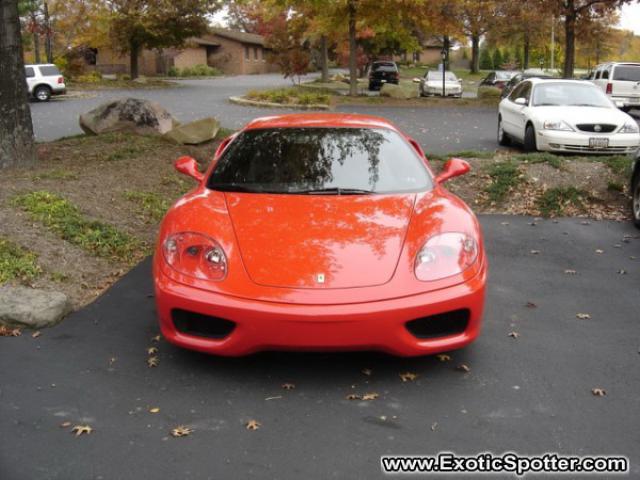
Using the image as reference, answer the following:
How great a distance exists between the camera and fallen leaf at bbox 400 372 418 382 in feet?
13.1

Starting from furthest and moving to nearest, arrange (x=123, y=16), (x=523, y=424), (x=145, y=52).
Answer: (x=145, y=52)
(x=123, y=16)
(x=523, y=424)

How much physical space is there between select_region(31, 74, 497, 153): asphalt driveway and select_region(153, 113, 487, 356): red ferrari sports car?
9.33 metres

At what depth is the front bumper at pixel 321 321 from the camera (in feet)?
12.0

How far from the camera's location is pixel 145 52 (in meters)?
60.3

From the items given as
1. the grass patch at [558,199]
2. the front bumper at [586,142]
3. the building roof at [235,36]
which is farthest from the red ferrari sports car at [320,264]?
the building roof at [235,36]

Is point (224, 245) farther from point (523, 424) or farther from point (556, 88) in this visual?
point (556, 88)

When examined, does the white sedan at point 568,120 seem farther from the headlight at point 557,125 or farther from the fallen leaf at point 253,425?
the fallen leaf at point 253,425

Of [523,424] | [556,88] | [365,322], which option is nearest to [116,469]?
[365,322]

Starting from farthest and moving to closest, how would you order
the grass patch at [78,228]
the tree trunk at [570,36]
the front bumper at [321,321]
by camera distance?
the tree trunk at [570,36]
the grass patch at [78,228]
the front bumper at [321,321]

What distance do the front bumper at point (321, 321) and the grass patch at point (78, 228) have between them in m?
2.65

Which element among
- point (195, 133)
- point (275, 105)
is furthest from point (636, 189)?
point (275, 105)

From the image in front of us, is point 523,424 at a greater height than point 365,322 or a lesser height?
lesser

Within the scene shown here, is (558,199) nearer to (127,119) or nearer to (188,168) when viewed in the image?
(188,168)

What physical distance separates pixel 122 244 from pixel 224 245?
9.13 ft
